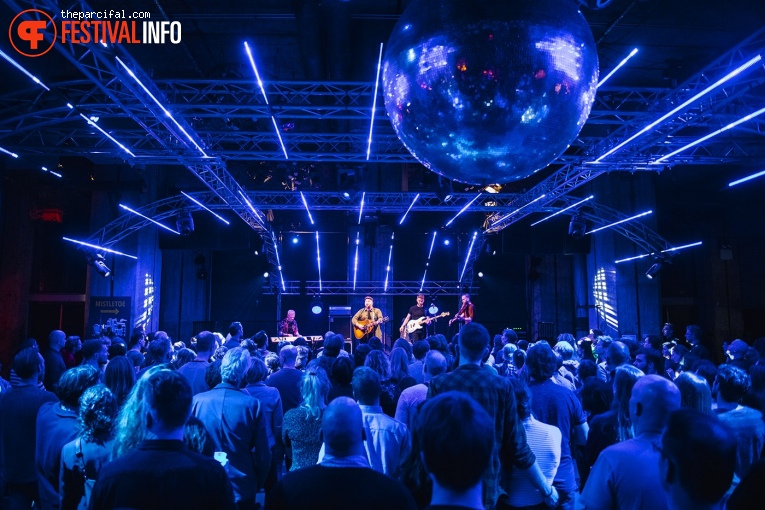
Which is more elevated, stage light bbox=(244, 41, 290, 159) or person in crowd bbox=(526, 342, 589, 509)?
stage light bbox=(244, 41, 290, 159)

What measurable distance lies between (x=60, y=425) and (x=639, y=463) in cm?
284

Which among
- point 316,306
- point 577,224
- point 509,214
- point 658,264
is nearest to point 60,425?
point 509,214

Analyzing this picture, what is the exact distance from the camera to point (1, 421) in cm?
342

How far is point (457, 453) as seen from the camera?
4.25 ft

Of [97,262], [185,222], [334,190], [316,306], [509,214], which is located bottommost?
[316,306]

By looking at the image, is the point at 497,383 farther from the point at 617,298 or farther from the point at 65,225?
the point at 65,225

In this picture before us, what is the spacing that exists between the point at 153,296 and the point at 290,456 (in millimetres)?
12796

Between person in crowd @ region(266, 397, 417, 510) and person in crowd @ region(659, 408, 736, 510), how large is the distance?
30.1 inches

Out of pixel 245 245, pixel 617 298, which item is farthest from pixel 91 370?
pixel 617 298

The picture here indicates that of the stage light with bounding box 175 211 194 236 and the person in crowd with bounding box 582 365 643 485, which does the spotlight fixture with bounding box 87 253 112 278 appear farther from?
the person in crowd with bounding box 582 365 643 485

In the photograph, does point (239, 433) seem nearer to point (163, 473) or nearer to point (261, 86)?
point (163, 473)

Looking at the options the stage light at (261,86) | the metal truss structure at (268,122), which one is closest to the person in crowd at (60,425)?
the metal truss structure at (268,122)

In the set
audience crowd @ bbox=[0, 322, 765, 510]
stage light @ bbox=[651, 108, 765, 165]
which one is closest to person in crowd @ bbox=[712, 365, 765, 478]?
audience crowd @ bbox=[0, 322, 765, 510]

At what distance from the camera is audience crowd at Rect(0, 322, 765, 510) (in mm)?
1404
